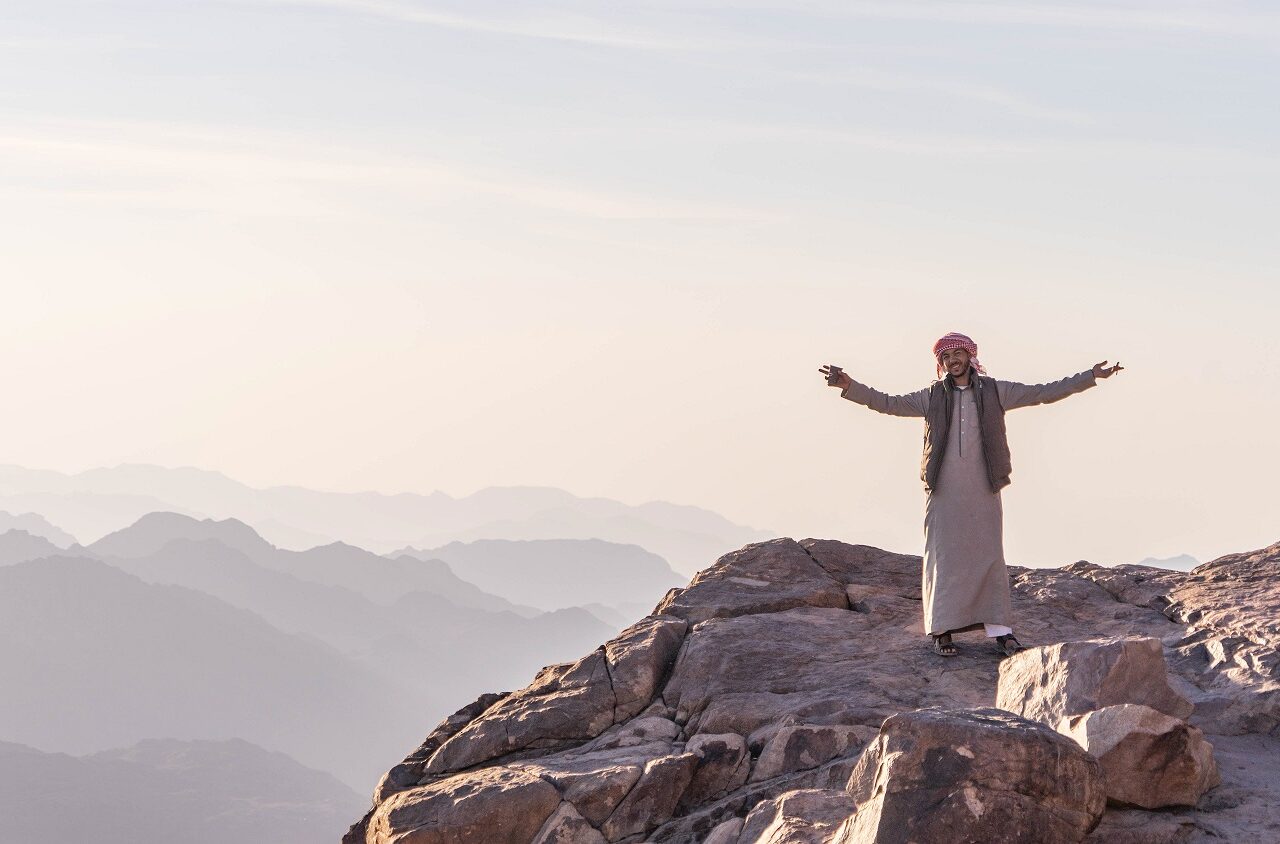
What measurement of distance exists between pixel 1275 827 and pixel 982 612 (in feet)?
12.3

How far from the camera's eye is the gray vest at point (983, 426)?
1145 centimetres

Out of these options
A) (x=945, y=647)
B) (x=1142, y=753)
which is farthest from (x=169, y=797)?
(x=1142, y=753)

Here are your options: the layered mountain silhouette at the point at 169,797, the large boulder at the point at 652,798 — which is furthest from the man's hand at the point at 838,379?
the layered mountain silhouette at the point at 169,797

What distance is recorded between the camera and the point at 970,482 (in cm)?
1152

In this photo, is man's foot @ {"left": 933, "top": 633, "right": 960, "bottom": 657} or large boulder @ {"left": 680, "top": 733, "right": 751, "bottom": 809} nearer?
large boulder @ {"left": 680, "top": 733, "right": 751, "bottom": 809}

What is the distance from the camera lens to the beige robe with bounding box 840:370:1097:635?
11.5 m

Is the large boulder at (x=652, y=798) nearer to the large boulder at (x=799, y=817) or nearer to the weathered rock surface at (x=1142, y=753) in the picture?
the large boulder at (x=799, y=817)

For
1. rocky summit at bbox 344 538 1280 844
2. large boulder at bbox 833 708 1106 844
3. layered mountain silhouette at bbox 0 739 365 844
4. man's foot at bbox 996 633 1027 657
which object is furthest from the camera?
layered mountain silhouette at bbox 0 739 365 844

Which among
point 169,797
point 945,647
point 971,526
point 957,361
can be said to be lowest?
point 945,647

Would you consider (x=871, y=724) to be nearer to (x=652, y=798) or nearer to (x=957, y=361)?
(x=652, y=798)

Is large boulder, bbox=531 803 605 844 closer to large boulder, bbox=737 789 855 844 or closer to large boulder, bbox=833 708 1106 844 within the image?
large boulder, bbox=737 789 855 844

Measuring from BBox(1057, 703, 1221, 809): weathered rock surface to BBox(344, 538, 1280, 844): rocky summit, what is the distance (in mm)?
12

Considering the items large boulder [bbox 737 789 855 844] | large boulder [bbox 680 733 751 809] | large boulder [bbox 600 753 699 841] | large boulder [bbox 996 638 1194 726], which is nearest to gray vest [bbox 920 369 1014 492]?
large boulder [bbox 996 638 1194 726]

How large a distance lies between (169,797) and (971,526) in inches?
6318
